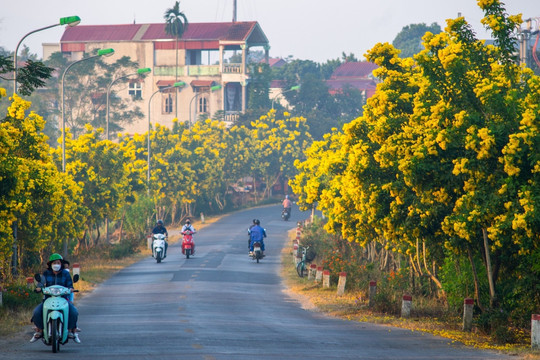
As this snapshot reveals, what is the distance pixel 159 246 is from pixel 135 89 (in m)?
57.2

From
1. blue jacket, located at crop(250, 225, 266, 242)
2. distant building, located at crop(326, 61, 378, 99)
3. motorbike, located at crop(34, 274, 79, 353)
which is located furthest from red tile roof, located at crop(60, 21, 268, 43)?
motorbike, located at crop(34, 274, 79, 353)

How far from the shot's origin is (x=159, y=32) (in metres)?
91.4

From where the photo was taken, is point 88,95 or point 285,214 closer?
point 285,214

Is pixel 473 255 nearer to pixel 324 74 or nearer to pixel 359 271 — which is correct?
pixel 359 271

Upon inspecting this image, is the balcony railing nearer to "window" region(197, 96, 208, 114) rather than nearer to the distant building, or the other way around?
"window" region(197, 96, 208, 114)

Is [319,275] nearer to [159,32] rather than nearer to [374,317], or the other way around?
[374,317]

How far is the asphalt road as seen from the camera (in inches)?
591

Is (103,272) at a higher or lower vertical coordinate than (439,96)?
lower

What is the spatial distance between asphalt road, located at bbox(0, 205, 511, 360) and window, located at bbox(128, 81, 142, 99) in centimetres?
5883

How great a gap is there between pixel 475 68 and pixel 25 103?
12760 mm

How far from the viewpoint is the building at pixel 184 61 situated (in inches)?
3506

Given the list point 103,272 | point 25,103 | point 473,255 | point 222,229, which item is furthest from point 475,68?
point 222,229

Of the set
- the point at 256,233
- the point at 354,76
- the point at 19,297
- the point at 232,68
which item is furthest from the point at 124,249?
the point at 354,76

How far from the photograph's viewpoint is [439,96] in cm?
1897
